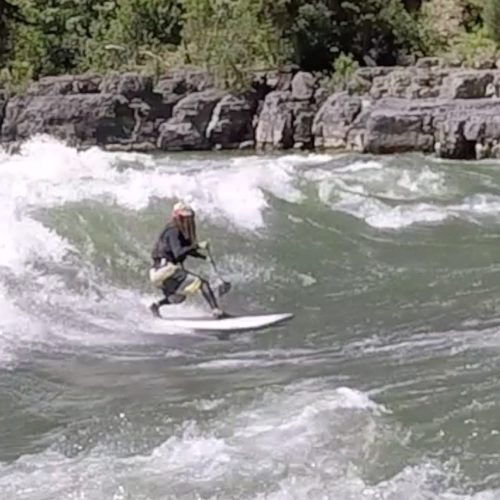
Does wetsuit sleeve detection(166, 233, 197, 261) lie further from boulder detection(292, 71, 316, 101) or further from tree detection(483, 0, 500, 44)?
tree detection(483, 0, 500, 44)

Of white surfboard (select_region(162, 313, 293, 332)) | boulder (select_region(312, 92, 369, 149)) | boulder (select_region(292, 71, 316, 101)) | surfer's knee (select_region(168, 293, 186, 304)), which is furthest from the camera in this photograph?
boulder (select_region(292, 71, 316, 101))

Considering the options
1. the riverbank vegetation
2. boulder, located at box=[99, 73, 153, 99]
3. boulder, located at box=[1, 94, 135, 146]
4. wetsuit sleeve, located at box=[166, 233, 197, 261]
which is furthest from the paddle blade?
boulder, located at box=[99, 73, 153, 99]

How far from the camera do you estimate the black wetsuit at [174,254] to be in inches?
479

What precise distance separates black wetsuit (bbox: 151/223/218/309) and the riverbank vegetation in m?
20.6

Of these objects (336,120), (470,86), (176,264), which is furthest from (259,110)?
(176,264)

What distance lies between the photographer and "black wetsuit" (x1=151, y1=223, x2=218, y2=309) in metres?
12.2

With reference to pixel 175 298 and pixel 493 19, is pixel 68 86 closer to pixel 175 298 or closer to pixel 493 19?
pixel 493 19

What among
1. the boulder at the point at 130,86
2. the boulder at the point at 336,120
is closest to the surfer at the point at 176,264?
the boulder at the point at 336,120

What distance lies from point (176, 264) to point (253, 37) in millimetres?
24045

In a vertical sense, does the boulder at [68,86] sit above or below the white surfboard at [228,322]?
above

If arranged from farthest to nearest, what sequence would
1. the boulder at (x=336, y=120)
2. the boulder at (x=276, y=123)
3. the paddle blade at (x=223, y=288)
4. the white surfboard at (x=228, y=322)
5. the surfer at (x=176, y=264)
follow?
the boulder at (x=276, y=123) → the boulder at (x=336, y=120) → the paddle blade at (x=223, y=288) → the surfer at (x=176, y=264) → the white surfboard at (x=228, y=322)

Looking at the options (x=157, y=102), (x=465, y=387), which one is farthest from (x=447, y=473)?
(x=157, y=102)

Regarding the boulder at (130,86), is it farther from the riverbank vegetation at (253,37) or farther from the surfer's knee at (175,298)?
the surfer's knee at (175,298)

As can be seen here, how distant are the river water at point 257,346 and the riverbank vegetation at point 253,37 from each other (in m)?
15.4
